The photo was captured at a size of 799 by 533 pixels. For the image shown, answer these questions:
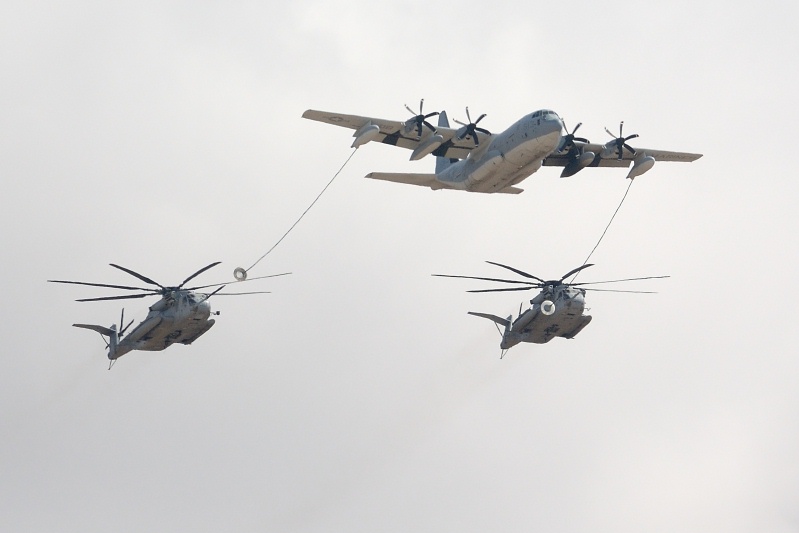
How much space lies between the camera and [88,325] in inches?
2800

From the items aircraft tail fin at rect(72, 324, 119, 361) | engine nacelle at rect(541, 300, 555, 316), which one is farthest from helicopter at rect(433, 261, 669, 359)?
aircraft tail fin at rect(72, 324, 119, 361)

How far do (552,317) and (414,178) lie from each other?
527 inches

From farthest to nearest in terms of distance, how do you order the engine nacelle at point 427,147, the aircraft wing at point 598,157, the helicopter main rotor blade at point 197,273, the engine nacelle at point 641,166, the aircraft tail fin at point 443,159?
the aircraft wing at point 598,157 < the engine nacelle at point 641,166 < the aircraft tail fin at point 443,159 < the engine nacelle at point 427,147 < the helicopter main rotor blade at point 197,273

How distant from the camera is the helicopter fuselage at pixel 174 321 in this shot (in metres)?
67.4

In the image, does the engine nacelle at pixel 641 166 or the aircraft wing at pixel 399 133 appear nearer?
the aircraft wing at pixel 399 133

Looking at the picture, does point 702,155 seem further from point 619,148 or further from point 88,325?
point 88,325

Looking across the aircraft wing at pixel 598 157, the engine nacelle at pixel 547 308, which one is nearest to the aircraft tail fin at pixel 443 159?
the aircraft wing at pixel 598 157

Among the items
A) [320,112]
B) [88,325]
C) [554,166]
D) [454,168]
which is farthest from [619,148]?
[88,325]

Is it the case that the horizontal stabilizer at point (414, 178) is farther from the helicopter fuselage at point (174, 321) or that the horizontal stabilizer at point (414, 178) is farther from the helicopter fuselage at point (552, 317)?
the helicopter fuselage at point (174, 321)

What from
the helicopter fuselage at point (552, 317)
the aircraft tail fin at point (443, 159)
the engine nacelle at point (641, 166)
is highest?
the aircraft tail fin at point (443, 159)

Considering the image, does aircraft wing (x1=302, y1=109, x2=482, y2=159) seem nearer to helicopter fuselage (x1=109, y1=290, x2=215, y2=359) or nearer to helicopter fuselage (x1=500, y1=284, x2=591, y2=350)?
helicopter fuselage (x1=500, y1=284, x2=591, y2=350)

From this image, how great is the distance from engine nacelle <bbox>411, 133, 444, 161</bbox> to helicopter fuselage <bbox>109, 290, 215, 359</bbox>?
14.0 meters

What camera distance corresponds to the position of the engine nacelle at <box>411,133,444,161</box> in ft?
237

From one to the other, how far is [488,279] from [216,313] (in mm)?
14887
